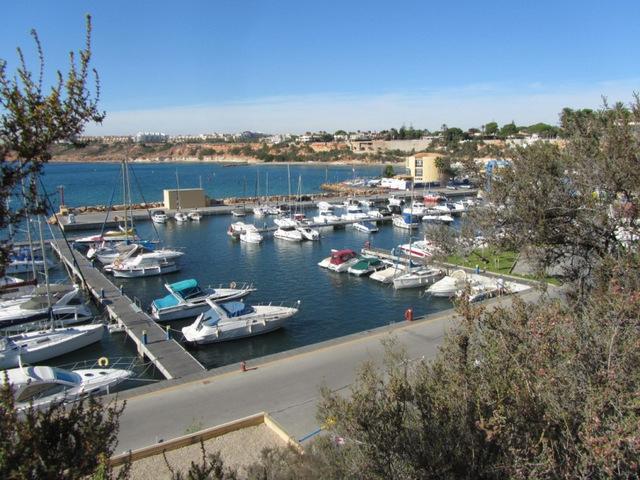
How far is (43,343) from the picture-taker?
58.2ft

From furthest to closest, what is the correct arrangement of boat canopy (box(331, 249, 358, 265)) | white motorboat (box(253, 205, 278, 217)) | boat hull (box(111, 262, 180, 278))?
white motorboat (box(253, 205, 278, 217)), boat canopy (box(331, 249, 358, 265)), boat hull (box(111, 262, 180, 278))

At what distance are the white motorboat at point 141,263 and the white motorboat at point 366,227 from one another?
58.8ft

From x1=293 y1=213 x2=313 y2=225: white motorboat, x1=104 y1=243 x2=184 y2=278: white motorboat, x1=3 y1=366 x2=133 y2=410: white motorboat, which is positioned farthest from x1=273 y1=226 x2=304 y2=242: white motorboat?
x1=3 y1=366 x2=133 y2=410: white motorboat

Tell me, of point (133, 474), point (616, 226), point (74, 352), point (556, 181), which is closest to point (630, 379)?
point (616, 226)

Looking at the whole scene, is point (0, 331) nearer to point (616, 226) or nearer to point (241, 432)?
point (241, 432)

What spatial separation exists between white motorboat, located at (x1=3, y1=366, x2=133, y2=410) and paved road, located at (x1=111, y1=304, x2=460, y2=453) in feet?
→ 5.43

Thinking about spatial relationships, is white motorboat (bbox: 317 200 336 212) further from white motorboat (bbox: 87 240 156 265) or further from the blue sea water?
white motorboat (bbox: 87 240 156 265)

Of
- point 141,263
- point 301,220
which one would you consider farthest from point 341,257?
point 301,220

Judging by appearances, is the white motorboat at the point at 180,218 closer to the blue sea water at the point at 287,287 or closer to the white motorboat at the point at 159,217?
the white motorboat at the point at 159,217

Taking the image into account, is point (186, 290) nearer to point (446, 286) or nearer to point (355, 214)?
point (446, 286)

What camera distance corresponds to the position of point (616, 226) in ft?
29.0

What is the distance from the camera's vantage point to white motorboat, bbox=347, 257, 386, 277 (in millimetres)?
28766

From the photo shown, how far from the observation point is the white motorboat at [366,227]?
44062 mm

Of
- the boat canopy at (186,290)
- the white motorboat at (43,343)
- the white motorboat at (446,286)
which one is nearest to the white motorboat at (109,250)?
the boat canopy at (186,290)
